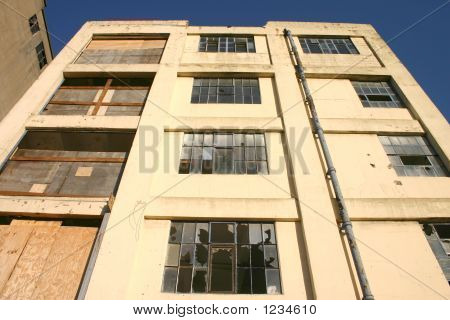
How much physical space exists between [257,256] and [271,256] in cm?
29

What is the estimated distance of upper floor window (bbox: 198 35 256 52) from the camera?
1224cm

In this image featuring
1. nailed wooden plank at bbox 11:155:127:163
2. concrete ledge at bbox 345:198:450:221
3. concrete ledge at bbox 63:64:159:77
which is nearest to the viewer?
concrete ledge at bbox 345:198:450:221

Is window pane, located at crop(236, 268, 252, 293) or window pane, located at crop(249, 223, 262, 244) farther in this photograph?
window pane, located at crop(249, 223, 262, 244)

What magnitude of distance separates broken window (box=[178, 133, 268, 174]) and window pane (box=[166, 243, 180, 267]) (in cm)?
209

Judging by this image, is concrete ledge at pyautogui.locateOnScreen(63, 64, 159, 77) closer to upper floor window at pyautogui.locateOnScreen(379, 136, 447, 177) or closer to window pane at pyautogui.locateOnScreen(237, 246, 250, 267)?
window pane at pyautogui.locateOnScreen(237, 246, 250, 267)

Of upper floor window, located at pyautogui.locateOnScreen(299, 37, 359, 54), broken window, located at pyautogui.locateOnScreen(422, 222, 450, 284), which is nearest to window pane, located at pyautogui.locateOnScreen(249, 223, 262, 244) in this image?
broken window, located at pyautogui.locateOnScreen(422, 222, 450, 284)

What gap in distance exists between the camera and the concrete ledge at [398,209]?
6.51 metres

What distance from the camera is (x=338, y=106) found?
30.9 feet

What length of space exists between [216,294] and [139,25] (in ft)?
38.9

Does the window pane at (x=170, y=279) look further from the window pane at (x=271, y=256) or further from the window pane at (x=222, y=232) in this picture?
the window pane at (x=271, y=256)

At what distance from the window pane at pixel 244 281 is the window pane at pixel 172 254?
4.31 ft

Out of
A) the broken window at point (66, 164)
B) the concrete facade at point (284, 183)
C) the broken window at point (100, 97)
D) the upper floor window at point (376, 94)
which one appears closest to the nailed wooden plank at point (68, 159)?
the broken window at point (66, 164)

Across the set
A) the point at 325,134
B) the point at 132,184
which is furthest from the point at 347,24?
the point at 132,184
